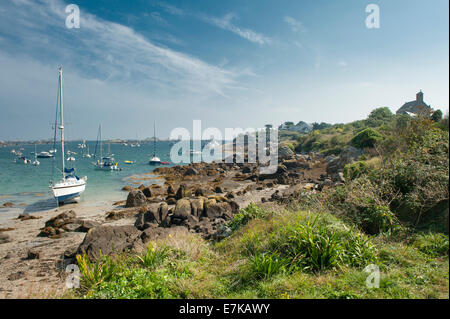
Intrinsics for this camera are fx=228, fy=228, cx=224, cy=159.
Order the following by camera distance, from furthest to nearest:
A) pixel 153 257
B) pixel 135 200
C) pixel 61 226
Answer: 1. pixel 135 200
2. pixel 61 226
3. pixel 153 257

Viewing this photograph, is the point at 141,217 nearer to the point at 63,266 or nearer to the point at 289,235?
the point at 63,266

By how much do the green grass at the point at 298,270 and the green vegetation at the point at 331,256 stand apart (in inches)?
0.7

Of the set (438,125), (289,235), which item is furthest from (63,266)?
(438,125)

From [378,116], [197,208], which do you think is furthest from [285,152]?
[197,208]

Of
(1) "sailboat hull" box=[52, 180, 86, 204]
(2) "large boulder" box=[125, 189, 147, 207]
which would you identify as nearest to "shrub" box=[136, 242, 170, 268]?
(2) "large boulder" box=[125, 189, 147, 207]

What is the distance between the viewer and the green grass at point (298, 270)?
154 inches

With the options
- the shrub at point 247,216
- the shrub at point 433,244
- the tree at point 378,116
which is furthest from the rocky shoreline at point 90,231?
the tree at point 378,116

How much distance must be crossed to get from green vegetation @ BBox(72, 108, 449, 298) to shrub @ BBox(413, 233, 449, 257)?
0.7 inches

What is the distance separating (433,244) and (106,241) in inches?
389

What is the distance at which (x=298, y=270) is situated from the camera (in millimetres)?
4641

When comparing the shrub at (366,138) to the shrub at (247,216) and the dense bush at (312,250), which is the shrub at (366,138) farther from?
the dense bush at (312,250)

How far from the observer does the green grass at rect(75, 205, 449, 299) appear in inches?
154

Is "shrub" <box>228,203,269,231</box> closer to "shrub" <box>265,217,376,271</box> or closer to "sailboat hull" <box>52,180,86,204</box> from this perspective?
"shrub" <box>265,217,376,271</box>

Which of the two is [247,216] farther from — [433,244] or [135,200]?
[135,200]
